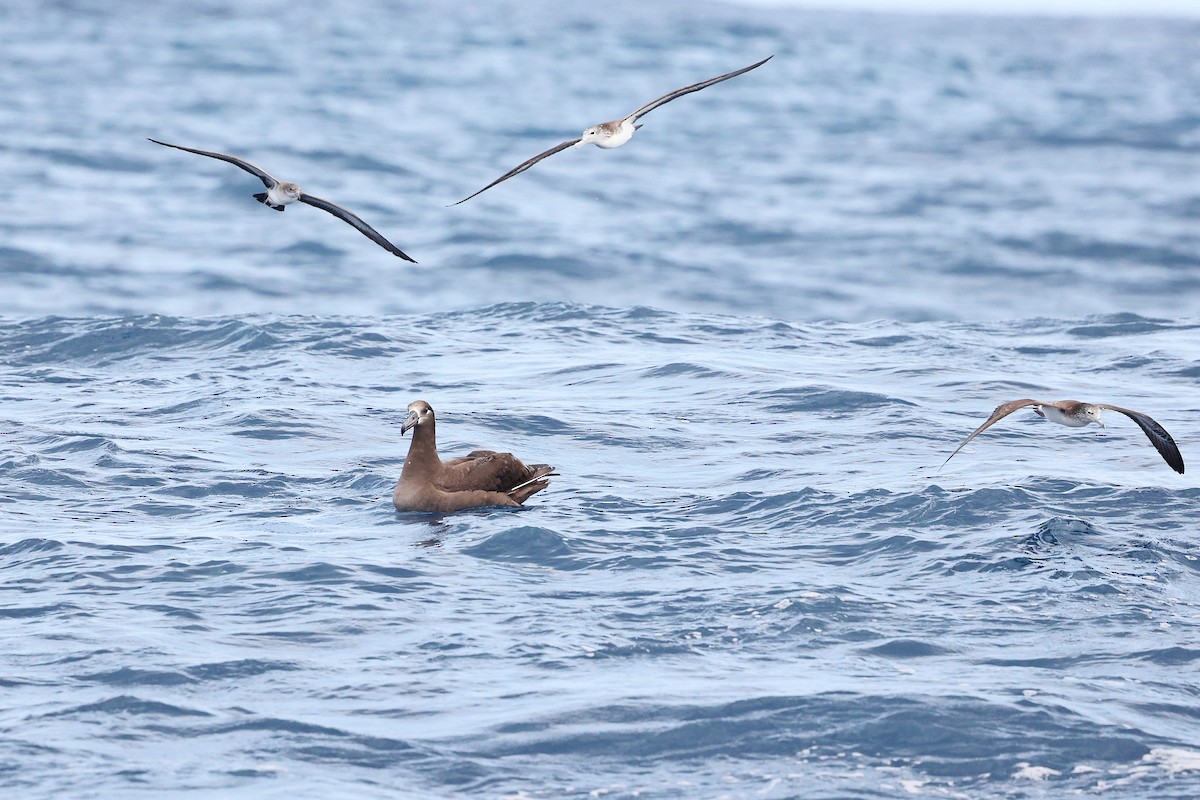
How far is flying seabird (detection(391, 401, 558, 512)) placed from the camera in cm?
1284

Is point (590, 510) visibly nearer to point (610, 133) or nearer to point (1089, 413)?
point (610, 133)

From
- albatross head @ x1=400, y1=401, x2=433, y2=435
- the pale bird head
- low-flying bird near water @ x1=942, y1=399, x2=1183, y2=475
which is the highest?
the pale bird head

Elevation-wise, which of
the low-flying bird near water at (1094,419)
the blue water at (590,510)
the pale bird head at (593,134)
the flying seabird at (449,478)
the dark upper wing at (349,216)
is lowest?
the blue water at (590,510)

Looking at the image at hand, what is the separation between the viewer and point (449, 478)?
13.0 m

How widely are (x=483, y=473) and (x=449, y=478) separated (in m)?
0.30

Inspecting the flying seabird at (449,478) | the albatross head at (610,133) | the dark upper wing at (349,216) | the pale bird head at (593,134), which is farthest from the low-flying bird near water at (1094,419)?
the dark upper wing at (349,216)

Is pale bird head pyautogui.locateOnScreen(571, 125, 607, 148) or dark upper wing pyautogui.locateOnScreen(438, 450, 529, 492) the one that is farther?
dark upper wing pyautogui.locateOnScreen(438, 450, 529, 492)

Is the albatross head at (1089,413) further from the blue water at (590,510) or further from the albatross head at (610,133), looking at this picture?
the albatross head at (610,133)

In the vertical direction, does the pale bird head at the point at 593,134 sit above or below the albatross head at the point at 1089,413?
above

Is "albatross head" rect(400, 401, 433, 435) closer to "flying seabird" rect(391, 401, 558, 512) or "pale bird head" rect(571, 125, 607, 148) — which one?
"flying seabird" rect(391, 401, 558, 512)

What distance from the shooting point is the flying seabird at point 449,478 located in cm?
1284

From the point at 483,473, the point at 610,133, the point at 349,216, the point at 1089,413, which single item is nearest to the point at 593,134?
the point at 610,133

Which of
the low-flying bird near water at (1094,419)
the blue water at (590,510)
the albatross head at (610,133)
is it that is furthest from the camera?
the albatross head at (610,133)

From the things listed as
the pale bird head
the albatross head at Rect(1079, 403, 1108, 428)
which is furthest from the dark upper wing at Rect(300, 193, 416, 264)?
the albatross head at Rect(1079, 403, 1108, 428)
